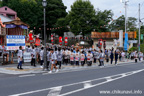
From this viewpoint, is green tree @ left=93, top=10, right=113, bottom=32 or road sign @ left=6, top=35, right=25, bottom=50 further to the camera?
green tree @ left=93, top=10, right=113, bottom=32

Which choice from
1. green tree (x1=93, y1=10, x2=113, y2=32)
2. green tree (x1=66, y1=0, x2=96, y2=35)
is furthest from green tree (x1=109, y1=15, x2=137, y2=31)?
green tree (x1=66, y1=0, x2=96, y2=35)

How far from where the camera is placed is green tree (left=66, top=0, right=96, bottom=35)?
4412 cm

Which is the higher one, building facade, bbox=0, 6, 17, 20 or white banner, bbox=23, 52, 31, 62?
building facade, bbox=0, 6, 17, 20

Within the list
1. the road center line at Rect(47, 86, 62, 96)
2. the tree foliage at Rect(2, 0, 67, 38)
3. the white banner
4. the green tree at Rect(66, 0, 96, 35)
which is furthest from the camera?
the tree foliage at Rect(2, 0, 67, 38)

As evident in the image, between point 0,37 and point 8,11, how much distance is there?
20.3 metres

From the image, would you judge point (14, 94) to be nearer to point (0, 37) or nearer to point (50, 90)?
point (50, 90)

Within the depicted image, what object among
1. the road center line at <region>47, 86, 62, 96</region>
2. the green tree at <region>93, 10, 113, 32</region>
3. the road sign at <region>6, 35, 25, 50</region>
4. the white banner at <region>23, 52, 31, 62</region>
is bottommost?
the road center line at <region>47, 86, 62, 96</region>

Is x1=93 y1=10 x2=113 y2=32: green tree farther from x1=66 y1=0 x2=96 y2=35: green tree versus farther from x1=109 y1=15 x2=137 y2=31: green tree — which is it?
x1=109 y1=15 x2=137 y2=31: green tree

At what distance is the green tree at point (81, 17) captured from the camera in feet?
145

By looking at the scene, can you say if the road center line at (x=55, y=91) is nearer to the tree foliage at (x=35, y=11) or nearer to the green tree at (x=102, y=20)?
the green tree at (x=102, y=20)

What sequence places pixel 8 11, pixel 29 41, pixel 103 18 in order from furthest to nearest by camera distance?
1. pixel 103 18
2. pixel 8 11
3. pixel 29 41

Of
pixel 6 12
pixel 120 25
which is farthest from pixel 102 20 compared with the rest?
pixel 6 12

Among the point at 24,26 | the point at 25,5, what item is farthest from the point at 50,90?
the point at 25,5

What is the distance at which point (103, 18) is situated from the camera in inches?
1863
